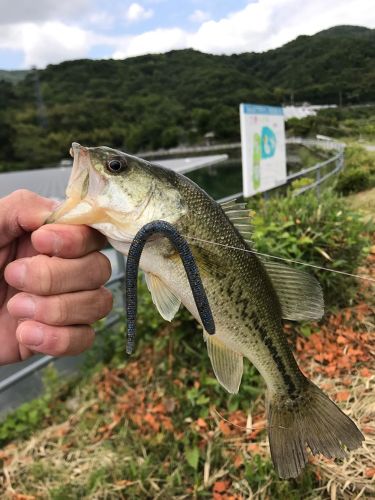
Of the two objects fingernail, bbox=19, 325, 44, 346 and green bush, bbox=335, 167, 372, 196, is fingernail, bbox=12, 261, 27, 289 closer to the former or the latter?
fingernail, bbox=19, 325, 44, 346

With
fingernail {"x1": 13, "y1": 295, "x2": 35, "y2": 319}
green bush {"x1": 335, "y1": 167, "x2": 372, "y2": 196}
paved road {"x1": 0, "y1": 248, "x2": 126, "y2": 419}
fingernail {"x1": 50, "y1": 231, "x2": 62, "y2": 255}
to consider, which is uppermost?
fingernail {"x1": 50, "y1": 231, "x2": 62, "y2": 255}

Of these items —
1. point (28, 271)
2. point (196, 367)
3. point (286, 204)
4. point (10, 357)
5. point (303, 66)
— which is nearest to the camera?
point (28, 271)

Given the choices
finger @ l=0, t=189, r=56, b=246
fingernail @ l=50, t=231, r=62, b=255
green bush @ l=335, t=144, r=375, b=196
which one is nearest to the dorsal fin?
fingernail @ l=50, t=231, r=62, b=255

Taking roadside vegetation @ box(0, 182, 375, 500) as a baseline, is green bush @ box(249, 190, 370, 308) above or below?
above

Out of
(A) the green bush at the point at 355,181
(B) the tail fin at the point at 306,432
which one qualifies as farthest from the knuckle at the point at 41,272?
(A) the green bush at the point at 355,181

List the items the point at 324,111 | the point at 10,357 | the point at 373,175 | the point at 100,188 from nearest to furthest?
the point at 100,188 < the point at 10,357 < the point at 324,111 < the point at 373,175

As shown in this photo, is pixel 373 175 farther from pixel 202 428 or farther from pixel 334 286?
pixel 202 428

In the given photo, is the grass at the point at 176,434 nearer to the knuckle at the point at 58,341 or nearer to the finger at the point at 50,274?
the knuckle at the point at 58,341

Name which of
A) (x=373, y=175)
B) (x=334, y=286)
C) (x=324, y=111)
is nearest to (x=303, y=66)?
(x=324, y=111)
